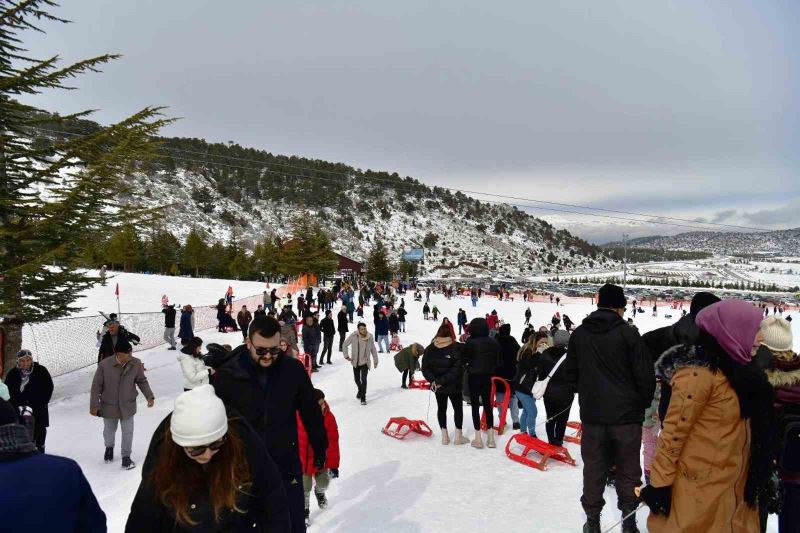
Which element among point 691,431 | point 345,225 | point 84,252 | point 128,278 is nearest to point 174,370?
point 84,252

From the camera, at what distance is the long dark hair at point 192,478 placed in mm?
1880

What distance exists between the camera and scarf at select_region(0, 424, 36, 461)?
179cm

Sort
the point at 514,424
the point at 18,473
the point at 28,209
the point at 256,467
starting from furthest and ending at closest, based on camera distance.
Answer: the point at 28,209 → the point at 514,424 → the point at 256,467 → the point at 18,473

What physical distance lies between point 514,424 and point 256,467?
241 inches

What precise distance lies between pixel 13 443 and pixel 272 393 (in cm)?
141

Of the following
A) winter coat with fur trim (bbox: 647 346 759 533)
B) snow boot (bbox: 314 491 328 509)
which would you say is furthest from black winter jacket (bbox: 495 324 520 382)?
winter coat with fur trim (bbox: 647 346 759 533)

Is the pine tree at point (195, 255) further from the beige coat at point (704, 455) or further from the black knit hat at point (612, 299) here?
the beige coat at point (704, 455)

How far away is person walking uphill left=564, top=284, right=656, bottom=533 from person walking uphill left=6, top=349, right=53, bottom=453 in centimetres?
585

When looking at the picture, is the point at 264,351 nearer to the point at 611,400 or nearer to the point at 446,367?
the point at 611,400

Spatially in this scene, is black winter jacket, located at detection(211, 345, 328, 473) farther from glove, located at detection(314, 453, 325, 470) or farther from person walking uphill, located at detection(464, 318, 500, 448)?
person walking uphill, located at detection(464, 318, 500, 448)

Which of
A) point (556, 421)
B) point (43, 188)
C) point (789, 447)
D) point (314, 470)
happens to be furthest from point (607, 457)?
point (43, 188)

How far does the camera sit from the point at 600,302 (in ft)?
13.1

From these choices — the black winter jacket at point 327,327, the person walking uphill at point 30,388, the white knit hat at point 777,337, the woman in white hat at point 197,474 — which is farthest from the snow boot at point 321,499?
the black winter jacket at point 327,327

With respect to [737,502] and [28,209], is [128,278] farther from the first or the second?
[737,502]
